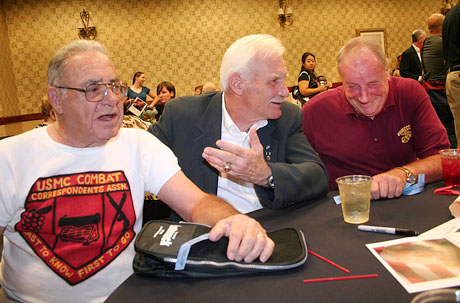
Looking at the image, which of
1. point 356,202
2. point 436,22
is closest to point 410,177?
point 356,202

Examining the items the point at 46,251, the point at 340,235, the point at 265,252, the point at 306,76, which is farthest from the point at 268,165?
the point at 306,76

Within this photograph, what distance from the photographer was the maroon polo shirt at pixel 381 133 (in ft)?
7.02

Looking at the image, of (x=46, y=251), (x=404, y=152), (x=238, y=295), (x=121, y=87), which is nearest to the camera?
(x=238, y=295)

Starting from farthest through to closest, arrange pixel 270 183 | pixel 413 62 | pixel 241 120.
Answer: pixel 413 62 < pixel 241 120 < pixel 270 183

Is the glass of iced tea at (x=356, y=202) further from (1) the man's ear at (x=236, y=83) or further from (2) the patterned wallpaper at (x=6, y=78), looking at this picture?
(2) the patterned wallpaper at (x=6, y=78)

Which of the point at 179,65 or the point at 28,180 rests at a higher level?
the point at 179,65

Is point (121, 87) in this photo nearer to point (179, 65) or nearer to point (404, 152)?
point (404, 152)

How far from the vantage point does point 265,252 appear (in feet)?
3.31

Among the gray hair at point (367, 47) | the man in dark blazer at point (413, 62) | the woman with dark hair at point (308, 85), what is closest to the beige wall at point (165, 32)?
the woman with dark hair at point (308, 85)

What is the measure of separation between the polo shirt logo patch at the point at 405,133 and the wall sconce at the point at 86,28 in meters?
8.21

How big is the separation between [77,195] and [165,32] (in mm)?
8253

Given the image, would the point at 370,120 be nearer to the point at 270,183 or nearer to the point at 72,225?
the point at 270,183

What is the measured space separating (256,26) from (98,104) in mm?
8328

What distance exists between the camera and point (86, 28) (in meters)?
8.82
